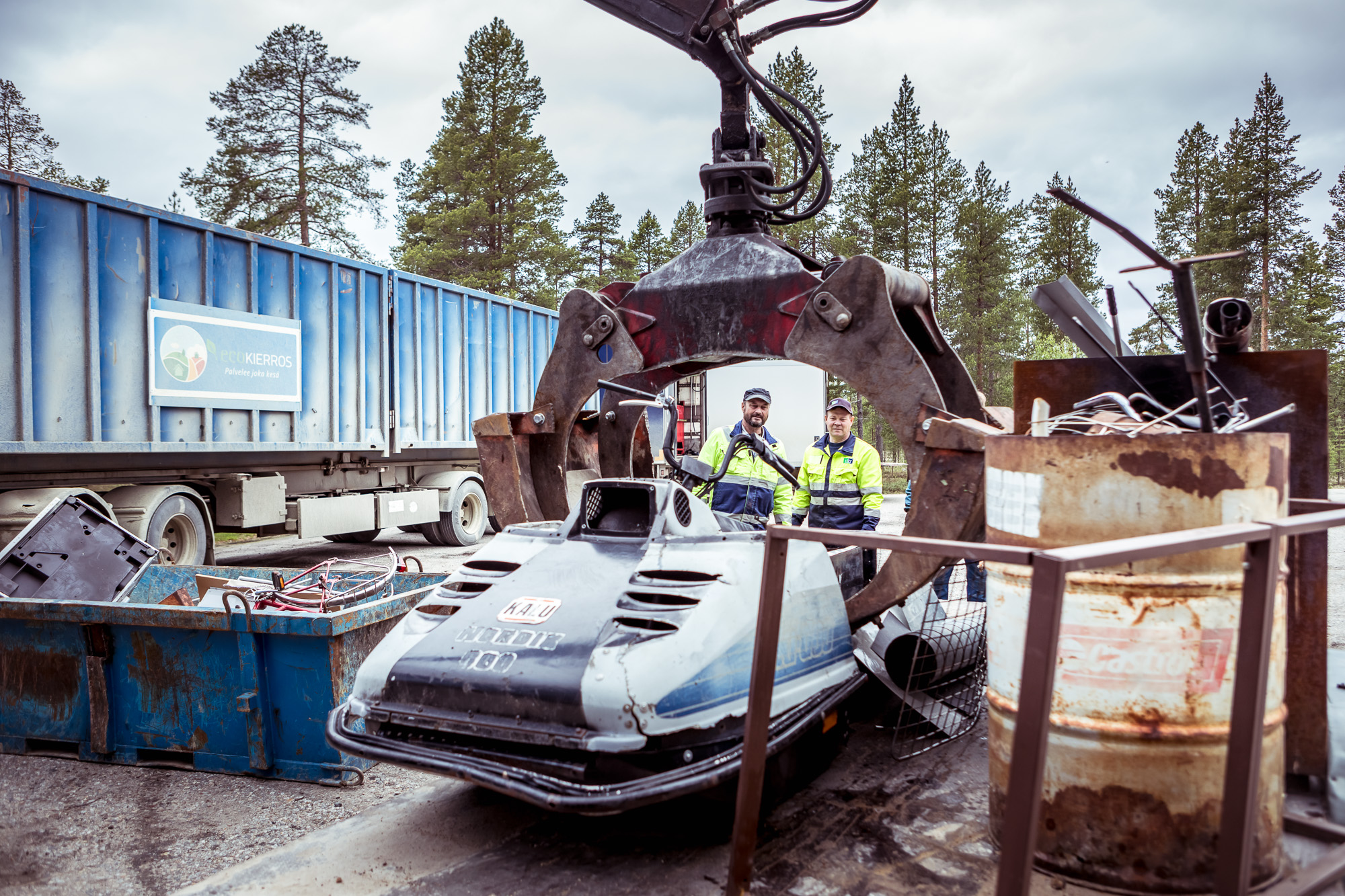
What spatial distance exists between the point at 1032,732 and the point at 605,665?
4.83ft

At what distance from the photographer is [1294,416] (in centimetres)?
362

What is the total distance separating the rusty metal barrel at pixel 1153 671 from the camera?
255 cm

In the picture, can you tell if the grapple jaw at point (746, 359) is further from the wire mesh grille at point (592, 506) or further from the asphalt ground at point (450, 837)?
the wire mesh grille at point (592, 506)

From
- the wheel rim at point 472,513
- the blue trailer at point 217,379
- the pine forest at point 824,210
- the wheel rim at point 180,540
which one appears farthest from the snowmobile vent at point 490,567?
the pine forest at point 824,210

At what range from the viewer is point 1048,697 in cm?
182

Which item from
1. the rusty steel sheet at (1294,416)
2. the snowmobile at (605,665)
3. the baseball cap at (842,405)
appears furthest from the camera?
the baseball cap at (842,405)

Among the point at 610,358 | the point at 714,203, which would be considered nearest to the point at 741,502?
the point at 610,358

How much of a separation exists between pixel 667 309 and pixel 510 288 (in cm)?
2733

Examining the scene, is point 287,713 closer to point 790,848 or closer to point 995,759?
point 790,848

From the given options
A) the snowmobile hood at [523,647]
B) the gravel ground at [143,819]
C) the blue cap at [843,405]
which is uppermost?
the blue cap at [843,405]

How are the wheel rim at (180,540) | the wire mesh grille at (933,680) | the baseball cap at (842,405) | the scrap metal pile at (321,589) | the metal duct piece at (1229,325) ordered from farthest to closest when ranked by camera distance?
the wheel rim at (180,540) < the baseball cap at (842,405) < the scrap metal pile at (321,589) < the wire mesh grille at (933,680) < the metal duct piece at (1229,325)

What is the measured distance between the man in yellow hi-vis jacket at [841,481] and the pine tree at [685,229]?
34.2m

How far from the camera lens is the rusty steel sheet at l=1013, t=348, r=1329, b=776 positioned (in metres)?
3.36

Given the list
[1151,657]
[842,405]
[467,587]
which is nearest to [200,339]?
[842,405]
